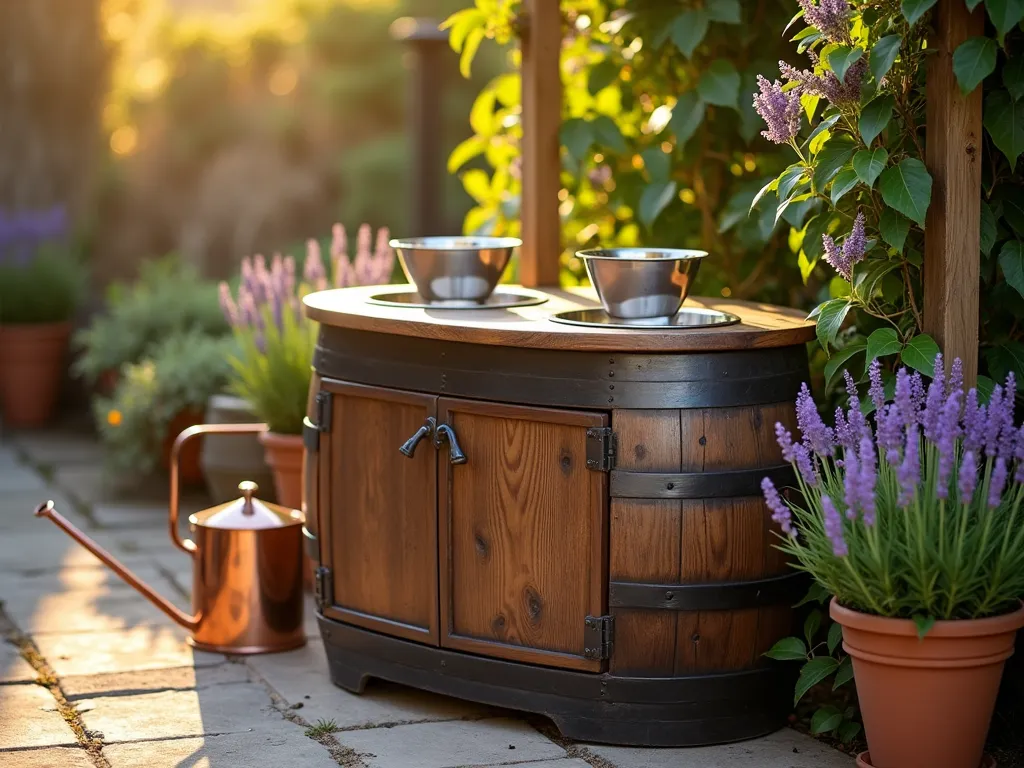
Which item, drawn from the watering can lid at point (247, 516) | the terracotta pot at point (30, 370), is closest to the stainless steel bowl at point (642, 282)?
the watering can lid at point (247, 516)

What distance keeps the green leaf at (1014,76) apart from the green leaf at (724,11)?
96 centimetres

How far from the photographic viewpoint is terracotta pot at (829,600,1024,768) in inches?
105

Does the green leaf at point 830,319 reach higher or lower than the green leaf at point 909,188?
lower

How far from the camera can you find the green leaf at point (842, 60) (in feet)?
9.00

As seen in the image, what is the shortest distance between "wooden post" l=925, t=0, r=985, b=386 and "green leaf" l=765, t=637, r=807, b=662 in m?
0.63

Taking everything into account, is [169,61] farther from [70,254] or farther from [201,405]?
[201,405]

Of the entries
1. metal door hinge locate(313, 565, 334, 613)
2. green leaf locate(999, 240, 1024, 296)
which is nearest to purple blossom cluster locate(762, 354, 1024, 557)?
green leaf locate(999, 240, 1024, 296)

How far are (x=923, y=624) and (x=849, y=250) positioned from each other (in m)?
0.73

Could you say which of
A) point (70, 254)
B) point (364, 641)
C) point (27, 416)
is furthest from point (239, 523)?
point (70, 254)

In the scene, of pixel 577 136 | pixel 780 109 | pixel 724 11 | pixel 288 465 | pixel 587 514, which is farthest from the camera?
pixel 288 465

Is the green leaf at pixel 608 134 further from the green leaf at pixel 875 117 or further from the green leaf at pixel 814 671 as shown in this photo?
the green leaf at pixel 814 671

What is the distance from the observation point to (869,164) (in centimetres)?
282

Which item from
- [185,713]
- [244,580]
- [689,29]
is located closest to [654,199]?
[689,29]

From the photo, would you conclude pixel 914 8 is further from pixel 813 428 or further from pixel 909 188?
pixel 813 428
